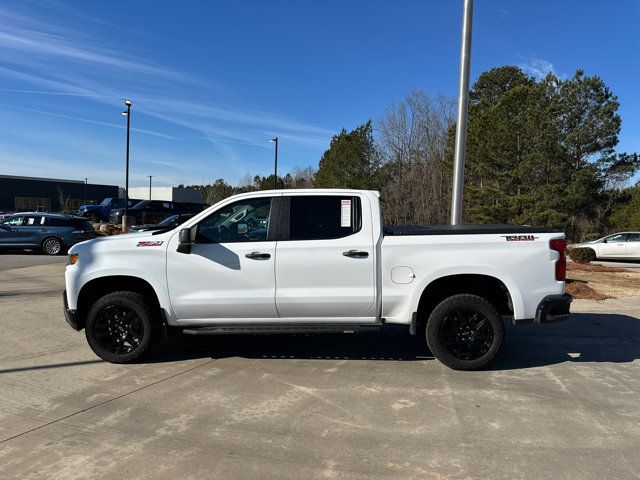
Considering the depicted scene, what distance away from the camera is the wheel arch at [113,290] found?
17.9 feet

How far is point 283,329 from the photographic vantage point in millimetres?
5238

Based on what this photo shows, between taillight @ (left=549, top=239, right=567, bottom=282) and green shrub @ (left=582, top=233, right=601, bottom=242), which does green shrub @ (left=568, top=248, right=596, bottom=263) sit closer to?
green shrub @ (left=582, top=233, right=601, bottom=242)

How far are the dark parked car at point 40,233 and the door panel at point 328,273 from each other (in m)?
16.3

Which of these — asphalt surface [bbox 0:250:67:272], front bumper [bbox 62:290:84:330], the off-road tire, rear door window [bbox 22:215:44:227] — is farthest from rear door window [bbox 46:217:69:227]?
front bumper [bbox 62:290:84:330]

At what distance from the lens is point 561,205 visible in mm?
29547

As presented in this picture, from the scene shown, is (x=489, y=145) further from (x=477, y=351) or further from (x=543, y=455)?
(x=543, y=455)

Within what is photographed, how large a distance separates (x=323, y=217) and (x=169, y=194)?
308ft

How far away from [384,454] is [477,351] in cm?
223

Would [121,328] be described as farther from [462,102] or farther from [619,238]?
[619,238]

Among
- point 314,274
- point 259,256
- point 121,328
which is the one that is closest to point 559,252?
point 314,274

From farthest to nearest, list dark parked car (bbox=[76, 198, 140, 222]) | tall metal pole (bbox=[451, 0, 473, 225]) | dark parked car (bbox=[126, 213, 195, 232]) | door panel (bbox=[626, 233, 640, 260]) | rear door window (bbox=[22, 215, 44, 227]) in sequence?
dark parked car (bbox=[76, 198, 140, 222]) < door panel (bbox=[626, 233, 640, 260]) < rear door window (bbox=[22, 215, 44, 227]) < tall metal pole (bbox=[451, 0, 473, 225]) < dark parked car (bbox=[126, 213, 195, 232])

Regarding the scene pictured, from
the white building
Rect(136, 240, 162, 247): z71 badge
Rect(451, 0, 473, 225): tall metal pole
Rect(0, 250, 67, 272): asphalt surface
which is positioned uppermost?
the white building

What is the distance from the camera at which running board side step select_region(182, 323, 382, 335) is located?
520cm

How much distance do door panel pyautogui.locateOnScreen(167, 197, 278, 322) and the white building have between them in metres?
90.0
